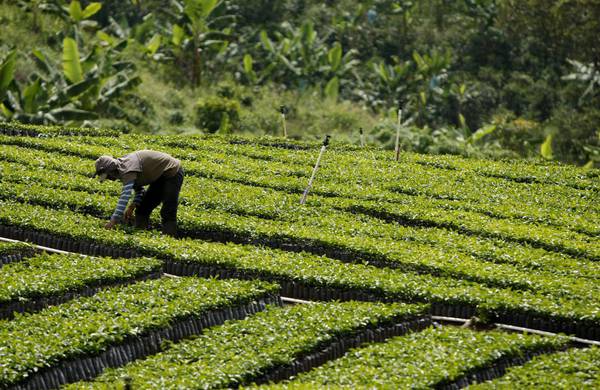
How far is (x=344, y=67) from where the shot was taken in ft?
165

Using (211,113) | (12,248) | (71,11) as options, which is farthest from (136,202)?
(71,11)

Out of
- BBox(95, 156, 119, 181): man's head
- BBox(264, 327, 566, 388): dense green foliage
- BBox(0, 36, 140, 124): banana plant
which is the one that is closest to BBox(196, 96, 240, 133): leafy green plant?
BBox(0, 36, 140, 124): banana plant

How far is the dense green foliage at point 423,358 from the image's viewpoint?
49.9ft

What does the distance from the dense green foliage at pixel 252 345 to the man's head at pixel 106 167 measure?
460cm

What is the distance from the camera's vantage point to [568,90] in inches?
2029

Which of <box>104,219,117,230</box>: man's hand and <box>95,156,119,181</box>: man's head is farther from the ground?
<box>95,156,119,181</box>: man's head

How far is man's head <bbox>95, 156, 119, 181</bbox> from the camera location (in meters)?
20.8

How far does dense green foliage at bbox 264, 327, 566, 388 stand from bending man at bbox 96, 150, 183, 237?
657cm

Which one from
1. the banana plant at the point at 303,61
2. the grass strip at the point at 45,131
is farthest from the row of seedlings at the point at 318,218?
the banana plant at the point at 303,61

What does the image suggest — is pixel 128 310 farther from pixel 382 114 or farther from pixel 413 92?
pixel 413 92

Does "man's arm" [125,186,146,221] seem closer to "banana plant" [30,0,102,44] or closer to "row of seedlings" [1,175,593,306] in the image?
"row of seedlings" [1,175,593,306]

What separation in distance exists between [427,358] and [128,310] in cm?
468

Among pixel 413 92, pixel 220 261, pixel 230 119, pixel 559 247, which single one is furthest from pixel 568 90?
pixel 220 261

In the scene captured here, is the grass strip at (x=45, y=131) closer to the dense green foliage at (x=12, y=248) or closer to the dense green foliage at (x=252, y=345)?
the dense green foliage at (x=12, y=248)
